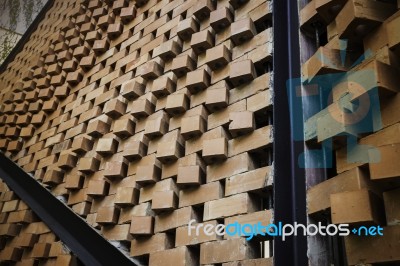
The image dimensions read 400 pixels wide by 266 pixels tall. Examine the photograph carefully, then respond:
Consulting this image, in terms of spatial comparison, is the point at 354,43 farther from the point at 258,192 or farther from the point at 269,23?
the point at 258,192

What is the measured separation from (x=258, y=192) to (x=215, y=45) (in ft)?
2.83

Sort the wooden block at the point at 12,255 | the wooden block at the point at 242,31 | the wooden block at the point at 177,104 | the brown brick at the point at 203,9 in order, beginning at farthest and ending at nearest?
the wooden block at the point at 12,255 < the brown brick at the point at 203,9 < the wooden block at the point at 177,104 < the wooden block at the point at 242,31

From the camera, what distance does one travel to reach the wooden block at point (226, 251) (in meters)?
1.27


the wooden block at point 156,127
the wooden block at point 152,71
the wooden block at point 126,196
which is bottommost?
the wooden block at point 126,196

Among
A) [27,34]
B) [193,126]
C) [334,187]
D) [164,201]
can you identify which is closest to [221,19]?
[193,126]

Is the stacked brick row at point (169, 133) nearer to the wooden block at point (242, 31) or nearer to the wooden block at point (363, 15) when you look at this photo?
the wooden block at point (242, 31)

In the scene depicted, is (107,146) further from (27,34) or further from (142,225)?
(27,34)

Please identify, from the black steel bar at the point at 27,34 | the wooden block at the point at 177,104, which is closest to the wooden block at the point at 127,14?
the wooden block at the point at 177,104

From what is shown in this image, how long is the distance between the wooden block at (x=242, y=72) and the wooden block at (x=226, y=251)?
0.70 meters

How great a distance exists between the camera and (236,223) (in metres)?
1.33

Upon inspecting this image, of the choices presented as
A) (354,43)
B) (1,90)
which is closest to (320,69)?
(354,43)

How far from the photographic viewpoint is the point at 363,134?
1.13 m

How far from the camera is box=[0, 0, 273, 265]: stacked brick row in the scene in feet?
4.67

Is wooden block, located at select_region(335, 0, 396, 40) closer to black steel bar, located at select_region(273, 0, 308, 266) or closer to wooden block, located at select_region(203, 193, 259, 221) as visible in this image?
black steel bar, located at select_region(273, 0, 308, 266)
